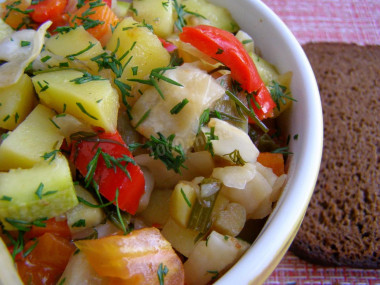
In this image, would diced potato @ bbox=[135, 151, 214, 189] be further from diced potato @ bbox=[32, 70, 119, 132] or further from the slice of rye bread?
the slice of rye bread

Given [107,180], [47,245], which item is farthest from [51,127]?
[47,245]

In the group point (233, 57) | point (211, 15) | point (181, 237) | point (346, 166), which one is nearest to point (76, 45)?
point (233, 57)

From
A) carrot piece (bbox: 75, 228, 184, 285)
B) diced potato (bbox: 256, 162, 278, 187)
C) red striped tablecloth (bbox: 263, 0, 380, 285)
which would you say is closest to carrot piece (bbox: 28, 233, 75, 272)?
carrot piece (bbox: 75, 228, 184, 285)

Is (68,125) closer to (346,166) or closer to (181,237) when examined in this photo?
(181,237)

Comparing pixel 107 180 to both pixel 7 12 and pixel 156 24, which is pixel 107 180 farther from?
pixel 7 12

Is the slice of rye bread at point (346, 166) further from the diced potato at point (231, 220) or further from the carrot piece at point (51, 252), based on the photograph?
the carrot piece at point (51, 252)

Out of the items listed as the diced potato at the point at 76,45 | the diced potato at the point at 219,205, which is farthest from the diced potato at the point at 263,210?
the diced potato at the point at 76,45
